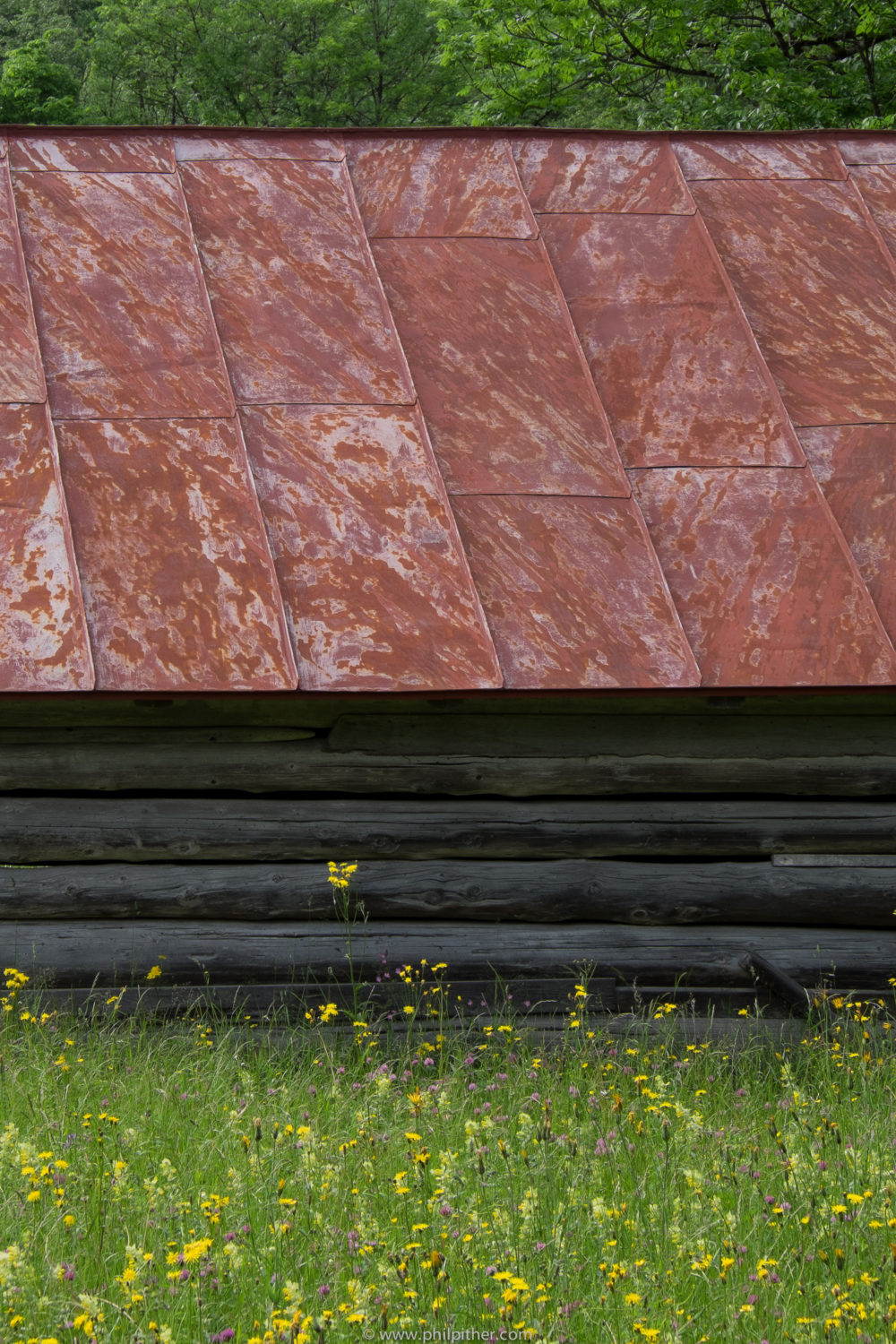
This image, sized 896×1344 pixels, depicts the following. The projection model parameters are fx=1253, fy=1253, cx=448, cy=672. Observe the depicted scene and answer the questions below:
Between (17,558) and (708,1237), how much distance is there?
10.4 ft

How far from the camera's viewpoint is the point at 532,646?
4551 millimetres

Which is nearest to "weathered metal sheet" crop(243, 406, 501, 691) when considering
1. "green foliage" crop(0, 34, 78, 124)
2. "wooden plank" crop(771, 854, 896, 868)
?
"wooden plank" crop(771, 854, 896, 868)

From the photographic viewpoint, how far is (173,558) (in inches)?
180

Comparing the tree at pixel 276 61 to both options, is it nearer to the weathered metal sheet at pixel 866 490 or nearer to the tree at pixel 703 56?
the tree at pixel 703 56

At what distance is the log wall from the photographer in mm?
4586

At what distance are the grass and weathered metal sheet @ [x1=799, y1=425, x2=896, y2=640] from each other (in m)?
1.77

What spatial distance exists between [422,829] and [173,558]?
1.36 meters

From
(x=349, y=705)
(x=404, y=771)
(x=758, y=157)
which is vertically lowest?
(x=404, y=771)

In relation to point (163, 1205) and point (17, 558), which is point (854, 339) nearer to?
point (17, 558)

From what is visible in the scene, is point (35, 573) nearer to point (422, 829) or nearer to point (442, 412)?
point (422, 829)

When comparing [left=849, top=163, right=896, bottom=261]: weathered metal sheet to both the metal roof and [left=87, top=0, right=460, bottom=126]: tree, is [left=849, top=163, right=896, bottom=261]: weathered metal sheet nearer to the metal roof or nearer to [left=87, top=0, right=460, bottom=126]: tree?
the metal roof

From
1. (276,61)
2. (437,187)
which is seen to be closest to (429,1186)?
(437,187)

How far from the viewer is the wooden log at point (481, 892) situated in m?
4.59

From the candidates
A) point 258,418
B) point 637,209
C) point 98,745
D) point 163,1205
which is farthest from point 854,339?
point 163,1205
